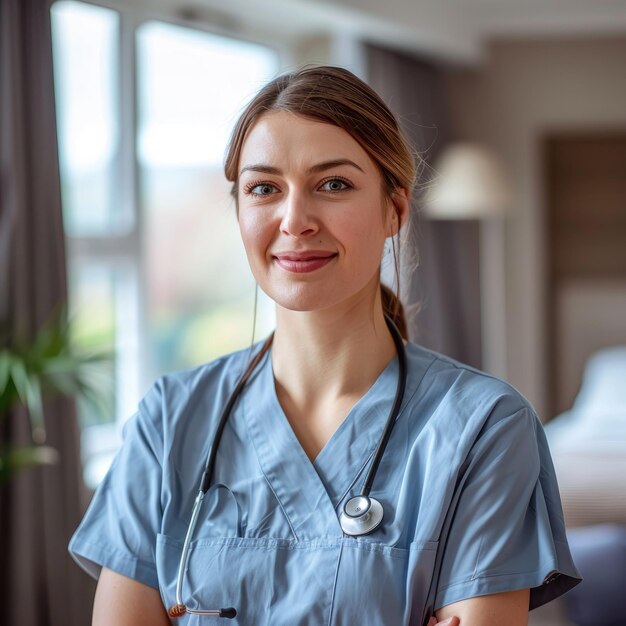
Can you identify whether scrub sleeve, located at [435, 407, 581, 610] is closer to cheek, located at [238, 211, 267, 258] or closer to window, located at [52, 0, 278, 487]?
cheek, located at [238, 211, 267, 258]

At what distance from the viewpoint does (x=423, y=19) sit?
4574mm

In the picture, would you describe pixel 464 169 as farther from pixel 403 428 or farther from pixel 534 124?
pixel 403 428

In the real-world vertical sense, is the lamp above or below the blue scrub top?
above

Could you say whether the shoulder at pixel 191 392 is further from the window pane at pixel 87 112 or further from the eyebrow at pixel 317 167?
the window pane at pixel 87 112

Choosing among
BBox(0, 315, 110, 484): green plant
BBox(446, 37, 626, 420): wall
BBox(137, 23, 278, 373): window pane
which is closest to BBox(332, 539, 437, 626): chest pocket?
BBox(0, 315, 110, 484): green plant

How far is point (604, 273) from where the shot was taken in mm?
5285

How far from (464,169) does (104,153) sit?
6.40 ft

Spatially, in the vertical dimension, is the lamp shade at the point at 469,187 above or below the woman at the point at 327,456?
above

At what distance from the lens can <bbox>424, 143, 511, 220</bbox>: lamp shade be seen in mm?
4742

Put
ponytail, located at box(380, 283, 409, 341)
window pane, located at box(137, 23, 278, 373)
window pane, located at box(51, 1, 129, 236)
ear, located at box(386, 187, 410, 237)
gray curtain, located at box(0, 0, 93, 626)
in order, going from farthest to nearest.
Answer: window pane, located at box(137, 23, 278, 373), window pane, located at box(51, 1, 129, 236), gray curtain, located at box(0, 0, 93, 626), ponytail, located at box(380, 283, 409, 341), ear, located at box(386, 187, 410, 237)

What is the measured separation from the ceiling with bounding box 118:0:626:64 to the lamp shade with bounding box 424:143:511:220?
1.93 feet

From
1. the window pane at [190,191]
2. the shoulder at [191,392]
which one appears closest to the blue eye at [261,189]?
the shoulder at [191,392]

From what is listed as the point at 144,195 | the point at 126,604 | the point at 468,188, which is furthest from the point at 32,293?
the point at 468,188

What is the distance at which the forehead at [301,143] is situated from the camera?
125cm
